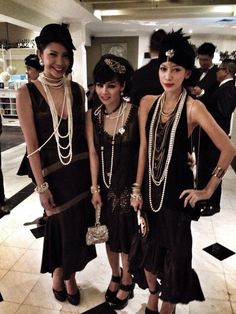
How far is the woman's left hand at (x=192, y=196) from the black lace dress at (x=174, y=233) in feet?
0.11

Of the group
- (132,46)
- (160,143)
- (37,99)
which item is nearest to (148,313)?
(160,143)

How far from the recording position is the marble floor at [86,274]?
1828mm

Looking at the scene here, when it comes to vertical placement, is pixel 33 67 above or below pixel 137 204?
above

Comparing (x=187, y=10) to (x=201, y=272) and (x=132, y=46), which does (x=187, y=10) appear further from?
(x=201, y=272)

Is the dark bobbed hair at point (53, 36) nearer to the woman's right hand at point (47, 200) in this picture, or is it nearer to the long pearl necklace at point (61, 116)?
the long pearl necklace at point (61, 116)

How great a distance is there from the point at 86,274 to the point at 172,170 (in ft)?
4.09

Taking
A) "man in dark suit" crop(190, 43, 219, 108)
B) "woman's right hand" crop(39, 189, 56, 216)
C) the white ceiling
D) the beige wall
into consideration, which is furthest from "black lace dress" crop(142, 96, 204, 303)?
the beige wall

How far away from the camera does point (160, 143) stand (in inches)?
53.5

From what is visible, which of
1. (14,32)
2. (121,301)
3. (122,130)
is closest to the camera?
(122,130)

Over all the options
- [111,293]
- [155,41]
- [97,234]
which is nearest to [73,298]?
[111,293]

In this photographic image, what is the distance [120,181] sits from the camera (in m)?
1.55

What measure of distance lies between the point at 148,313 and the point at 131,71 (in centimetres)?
143

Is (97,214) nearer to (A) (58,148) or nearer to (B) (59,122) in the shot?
(A) (58,148)

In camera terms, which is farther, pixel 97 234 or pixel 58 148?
pixel 97 234
